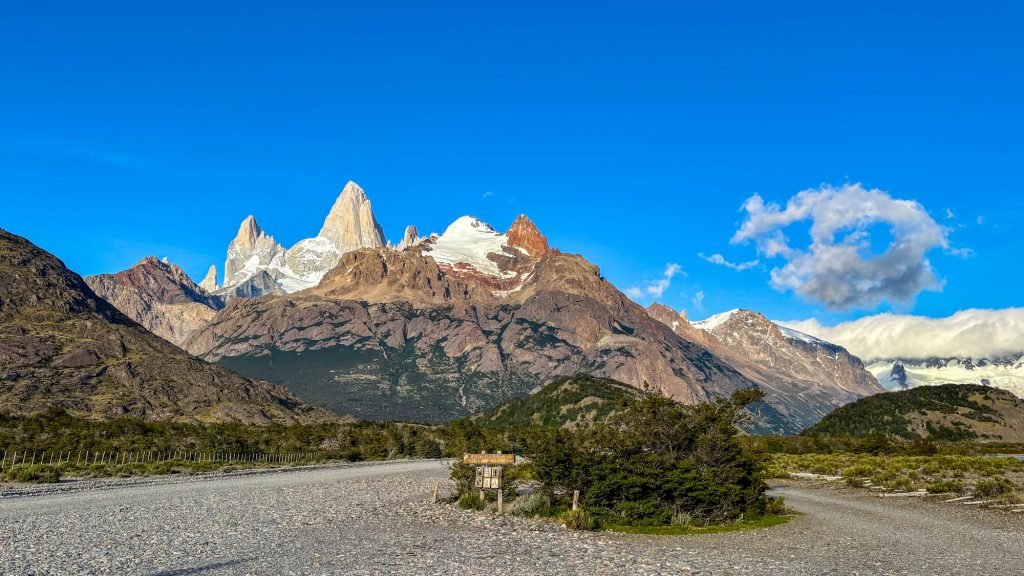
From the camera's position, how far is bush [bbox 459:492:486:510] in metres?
35.0

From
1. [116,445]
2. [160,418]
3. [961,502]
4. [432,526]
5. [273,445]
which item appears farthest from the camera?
[160,418]

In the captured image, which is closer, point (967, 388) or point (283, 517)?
point (283, 517)

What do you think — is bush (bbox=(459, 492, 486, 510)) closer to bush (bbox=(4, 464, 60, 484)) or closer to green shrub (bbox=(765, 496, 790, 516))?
green shrub (bbox=(765, 496, 790, 516))

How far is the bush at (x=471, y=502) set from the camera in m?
35.0

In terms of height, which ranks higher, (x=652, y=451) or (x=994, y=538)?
(x=652, y=451)

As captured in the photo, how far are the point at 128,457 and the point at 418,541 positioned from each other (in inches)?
2425

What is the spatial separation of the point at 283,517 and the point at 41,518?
907 centimetres

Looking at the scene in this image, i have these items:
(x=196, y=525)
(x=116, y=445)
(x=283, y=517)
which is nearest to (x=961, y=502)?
(x=283, y=517)

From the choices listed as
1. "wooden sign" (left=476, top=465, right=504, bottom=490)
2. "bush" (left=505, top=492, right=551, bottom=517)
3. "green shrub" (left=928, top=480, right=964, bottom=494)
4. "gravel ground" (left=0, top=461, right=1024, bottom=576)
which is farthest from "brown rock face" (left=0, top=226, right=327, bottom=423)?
"green shrub" (left=928, top=480, right=964, bottom=494)

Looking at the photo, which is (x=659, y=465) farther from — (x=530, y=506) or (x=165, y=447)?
(x=165, y=447)

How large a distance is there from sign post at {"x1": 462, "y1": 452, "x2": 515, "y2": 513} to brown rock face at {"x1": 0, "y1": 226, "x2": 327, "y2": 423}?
131m

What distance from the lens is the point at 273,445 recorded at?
101 metres

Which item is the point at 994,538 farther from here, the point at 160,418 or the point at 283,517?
the point at 160,418

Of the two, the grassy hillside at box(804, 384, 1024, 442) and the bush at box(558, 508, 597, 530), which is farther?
the grassy hillside at box(804, 384, 1024, 442)
